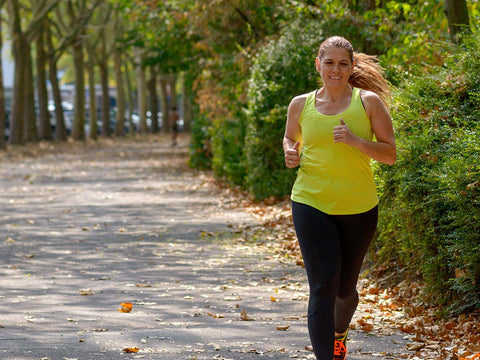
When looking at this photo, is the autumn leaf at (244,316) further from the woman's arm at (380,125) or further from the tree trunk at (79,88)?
the tree trunk at (79,88)

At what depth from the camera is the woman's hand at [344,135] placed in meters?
4.59

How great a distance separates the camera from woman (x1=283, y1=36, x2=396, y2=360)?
471 cm

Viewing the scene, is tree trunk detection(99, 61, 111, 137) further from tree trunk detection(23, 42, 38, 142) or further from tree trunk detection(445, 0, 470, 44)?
tree trunk detection(445, 0, 470, 44)

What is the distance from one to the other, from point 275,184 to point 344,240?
10238 mm

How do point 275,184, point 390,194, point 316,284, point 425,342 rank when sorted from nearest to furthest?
point 316,284
point 425,342
point 390,194
point 275,184

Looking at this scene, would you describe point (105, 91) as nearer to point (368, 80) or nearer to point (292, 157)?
point (368, 80)

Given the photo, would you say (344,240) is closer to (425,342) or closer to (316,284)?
(316,284)

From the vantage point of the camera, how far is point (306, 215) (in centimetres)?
477

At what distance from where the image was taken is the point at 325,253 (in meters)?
4.71

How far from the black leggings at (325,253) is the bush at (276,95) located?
9.50 metres

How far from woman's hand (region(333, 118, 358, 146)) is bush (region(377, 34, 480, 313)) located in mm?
1249

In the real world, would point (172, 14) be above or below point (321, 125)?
above

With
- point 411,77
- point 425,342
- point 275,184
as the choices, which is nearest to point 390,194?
point 411,77

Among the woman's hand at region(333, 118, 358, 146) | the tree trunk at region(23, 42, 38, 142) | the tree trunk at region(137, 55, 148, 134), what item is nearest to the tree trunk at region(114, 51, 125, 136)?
the tree trunk at region(137, 55, 148, 134)
